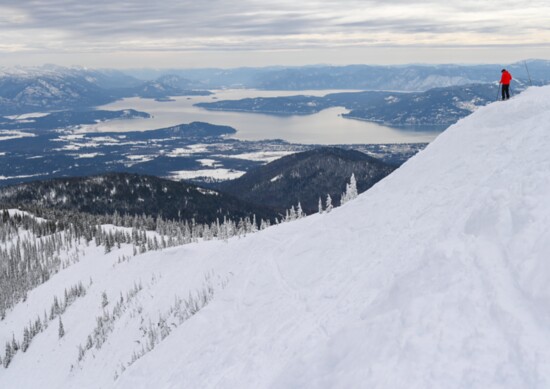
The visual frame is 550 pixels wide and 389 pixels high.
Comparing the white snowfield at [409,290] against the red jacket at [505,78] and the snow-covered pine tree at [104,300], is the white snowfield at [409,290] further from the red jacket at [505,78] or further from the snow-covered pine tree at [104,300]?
the snow-covered pine tree at [104,300]

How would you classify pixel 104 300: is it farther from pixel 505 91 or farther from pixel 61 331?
pixel 505 91

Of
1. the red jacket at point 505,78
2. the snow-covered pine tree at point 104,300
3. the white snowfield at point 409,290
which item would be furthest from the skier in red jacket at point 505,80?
the snow-covered pine tree at point 104,300

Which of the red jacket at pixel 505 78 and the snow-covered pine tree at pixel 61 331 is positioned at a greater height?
the red jacket at pixel 505 78

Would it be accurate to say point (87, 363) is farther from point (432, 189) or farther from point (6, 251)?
point (6, 251)

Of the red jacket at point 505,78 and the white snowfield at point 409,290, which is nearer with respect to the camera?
the white snowfield at point 409,290

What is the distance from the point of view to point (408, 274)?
22.7 meters

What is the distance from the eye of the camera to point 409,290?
21688 millimetres

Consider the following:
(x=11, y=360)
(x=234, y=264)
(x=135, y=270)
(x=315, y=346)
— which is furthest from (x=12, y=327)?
(x=315, y=346)

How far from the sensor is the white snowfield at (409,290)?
1766 cm

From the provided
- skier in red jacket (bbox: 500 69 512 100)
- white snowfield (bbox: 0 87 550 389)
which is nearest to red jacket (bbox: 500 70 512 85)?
skier in red jacket (bbox: 500 69 512 100)

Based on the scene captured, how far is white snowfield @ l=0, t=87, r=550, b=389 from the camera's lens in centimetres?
1766

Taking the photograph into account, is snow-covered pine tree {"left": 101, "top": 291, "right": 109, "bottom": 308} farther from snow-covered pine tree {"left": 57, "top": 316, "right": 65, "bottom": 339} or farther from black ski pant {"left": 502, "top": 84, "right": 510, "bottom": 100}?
black ski pant {"left": 502, "top": 84, "right": 510, "bottom": 100}

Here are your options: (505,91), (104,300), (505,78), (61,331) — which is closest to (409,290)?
(505,78)

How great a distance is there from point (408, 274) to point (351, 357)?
5247 millimetres
